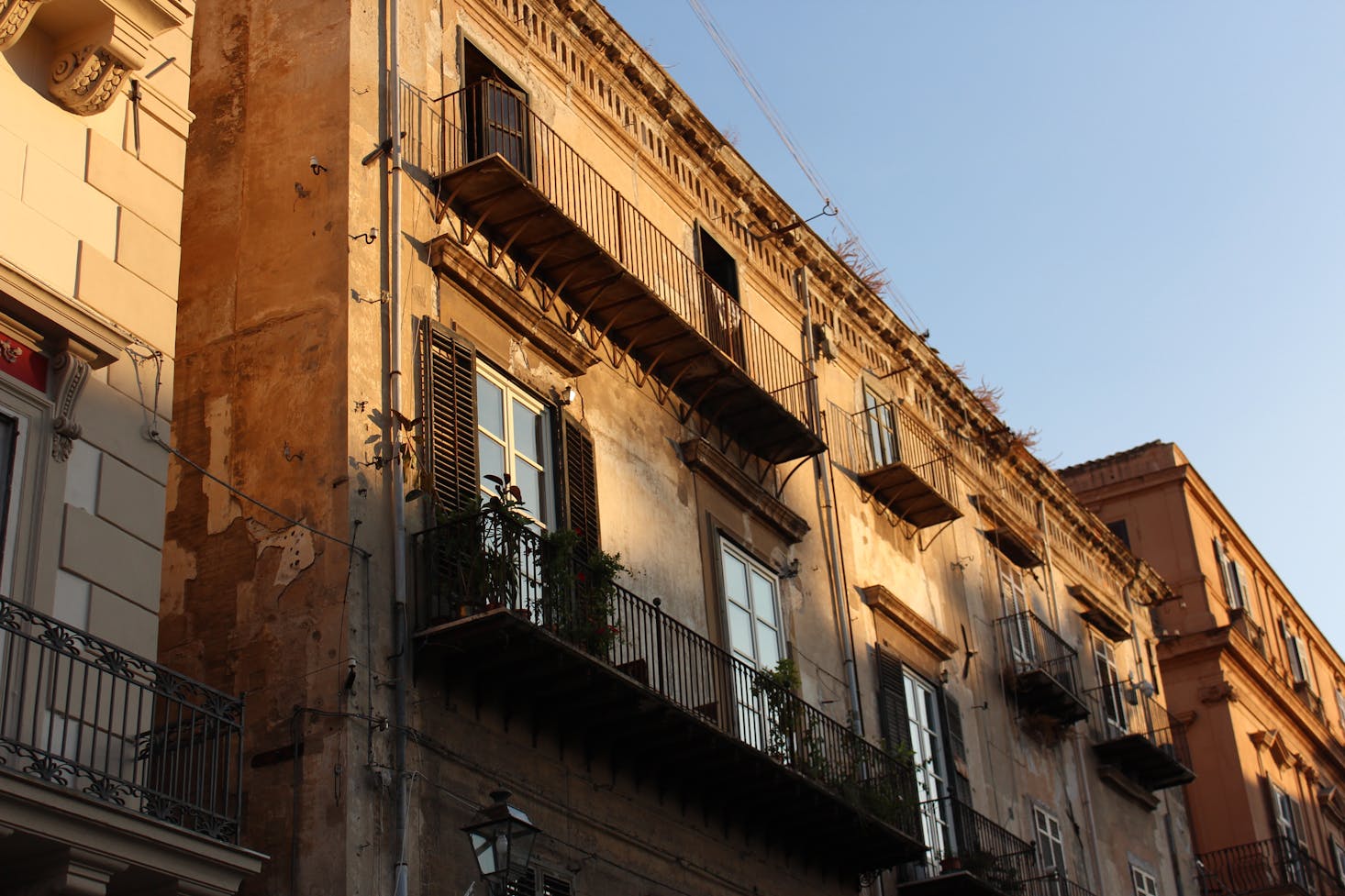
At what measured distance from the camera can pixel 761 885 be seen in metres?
15.5

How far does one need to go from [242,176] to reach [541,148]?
9.80 feet

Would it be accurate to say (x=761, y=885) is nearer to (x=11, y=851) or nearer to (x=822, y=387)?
(x=822, y=387)

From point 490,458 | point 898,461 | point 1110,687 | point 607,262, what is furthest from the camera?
point 1110,687

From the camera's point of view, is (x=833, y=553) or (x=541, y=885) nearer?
(x=541, y=885)

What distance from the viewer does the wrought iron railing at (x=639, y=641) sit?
1230 cm

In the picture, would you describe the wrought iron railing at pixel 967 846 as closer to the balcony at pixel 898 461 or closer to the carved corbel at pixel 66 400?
the balcony at pixel 898 461

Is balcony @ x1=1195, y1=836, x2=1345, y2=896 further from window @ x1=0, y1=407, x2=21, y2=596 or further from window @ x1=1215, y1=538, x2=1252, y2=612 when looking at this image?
window @ x1=0, y1=407, x2=21, y2=596

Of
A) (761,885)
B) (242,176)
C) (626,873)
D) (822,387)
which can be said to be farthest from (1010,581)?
(242,176)

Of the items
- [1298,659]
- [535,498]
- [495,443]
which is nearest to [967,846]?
[535,498]

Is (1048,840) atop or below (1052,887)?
atop

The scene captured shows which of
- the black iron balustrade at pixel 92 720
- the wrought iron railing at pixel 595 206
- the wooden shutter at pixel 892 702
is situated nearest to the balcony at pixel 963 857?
the wooden shutter at pixel 892 702

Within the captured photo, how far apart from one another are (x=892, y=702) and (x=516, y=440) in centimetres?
673

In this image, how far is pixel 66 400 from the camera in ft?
32.4

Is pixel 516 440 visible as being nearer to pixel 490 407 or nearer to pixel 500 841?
pixel 490 407
